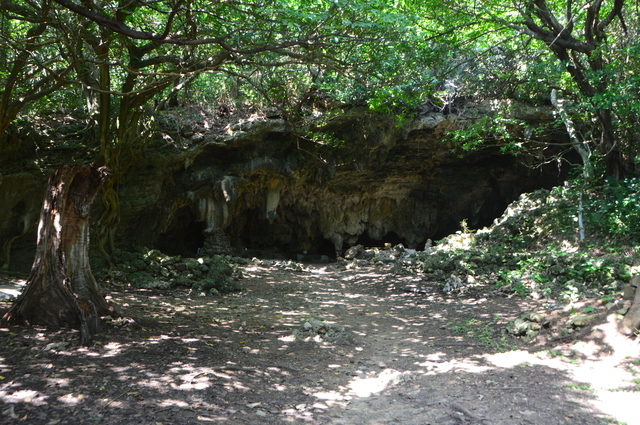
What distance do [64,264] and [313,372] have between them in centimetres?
294

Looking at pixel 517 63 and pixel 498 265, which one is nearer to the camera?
pixel 498 265

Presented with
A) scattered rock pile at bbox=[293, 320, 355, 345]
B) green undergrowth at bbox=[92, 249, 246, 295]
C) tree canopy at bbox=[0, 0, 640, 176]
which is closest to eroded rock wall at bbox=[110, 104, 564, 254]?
tree canopy at bbox=[0, 0, 640, 176]

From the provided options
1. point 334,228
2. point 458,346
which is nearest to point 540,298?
point 458,346

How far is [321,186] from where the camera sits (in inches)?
615

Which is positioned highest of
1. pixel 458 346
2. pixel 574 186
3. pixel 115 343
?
pixel 574 186

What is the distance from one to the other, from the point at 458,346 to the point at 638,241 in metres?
5.86

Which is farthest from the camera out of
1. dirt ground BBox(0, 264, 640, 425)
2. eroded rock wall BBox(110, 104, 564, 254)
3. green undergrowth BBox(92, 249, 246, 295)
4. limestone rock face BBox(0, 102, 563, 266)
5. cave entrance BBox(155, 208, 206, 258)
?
cave entrance BBox(155, 208, 206, 258)

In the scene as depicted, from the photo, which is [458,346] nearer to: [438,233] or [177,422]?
[177,422]

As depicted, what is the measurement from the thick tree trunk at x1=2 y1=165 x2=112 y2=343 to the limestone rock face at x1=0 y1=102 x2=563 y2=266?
18.1ft

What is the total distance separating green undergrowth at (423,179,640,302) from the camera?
7.52 meters

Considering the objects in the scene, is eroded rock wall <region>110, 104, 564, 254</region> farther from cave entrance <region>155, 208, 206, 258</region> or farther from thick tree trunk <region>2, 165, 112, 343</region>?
thick tree trunk <region>2, 165, 112, 343</region>

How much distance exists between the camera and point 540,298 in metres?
7.27

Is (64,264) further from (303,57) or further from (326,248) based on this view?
(326,248)

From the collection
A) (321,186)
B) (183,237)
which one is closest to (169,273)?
(183,237)
